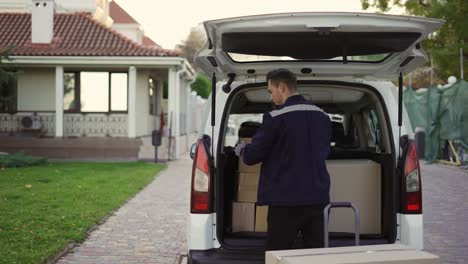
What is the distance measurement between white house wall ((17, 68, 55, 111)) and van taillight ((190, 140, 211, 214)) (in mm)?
19837

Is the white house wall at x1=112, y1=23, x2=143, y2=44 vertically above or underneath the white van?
above

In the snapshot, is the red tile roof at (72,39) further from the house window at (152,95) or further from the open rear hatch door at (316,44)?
the open rear hatch door at (316,44)

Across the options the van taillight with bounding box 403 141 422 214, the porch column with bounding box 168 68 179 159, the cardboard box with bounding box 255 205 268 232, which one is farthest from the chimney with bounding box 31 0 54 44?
the van taillight with bounding box 403 141 422 214

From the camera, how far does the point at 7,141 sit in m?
23.1

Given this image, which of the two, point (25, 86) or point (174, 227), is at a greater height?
point (25, 86)

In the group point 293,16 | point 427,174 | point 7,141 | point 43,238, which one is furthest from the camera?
point 7,141

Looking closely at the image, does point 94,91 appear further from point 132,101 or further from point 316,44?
point 316,44

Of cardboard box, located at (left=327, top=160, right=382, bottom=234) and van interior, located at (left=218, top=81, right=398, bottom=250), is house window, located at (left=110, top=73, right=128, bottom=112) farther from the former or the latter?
cardboard box, located at (left=327, top=160, right=382, bottom=234)

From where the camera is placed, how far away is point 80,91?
939 inches

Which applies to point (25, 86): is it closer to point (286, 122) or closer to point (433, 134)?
point (433, 134)

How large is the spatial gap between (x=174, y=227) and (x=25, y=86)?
1623 centimetres

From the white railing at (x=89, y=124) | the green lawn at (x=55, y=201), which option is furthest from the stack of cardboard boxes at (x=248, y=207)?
the white railing at (x=89, y=124)

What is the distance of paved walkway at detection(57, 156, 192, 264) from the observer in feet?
23.9

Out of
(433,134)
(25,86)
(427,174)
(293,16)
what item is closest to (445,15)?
(433,134)
